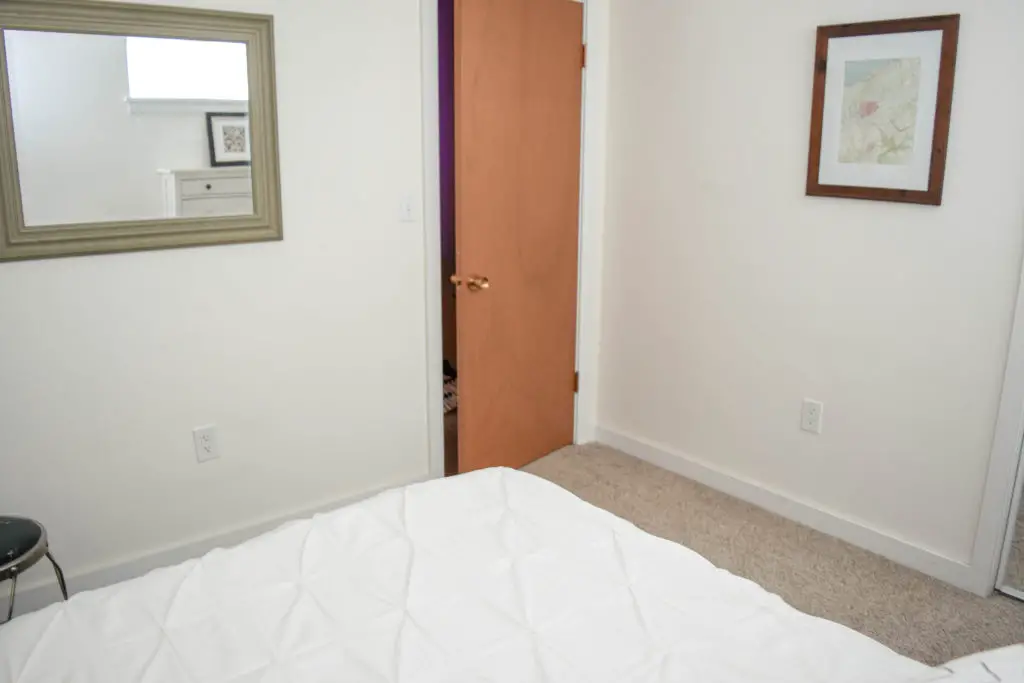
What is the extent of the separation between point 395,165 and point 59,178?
3.60 feet

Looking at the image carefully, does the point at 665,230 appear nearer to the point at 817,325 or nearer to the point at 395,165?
the point at 817,325

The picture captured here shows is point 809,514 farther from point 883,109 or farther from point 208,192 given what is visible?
point 208,192

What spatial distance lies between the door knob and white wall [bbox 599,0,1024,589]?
0.74m

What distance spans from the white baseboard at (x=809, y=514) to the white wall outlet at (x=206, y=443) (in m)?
1.78

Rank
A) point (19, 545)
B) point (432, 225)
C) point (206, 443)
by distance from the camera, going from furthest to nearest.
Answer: point (432, 225), point (206, 443), point (19, 545)

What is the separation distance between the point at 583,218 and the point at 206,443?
178 cm

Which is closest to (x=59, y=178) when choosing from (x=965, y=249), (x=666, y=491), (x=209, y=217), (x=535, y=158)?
(x=209, y=217)

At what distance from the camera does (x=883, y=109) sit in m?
2.64

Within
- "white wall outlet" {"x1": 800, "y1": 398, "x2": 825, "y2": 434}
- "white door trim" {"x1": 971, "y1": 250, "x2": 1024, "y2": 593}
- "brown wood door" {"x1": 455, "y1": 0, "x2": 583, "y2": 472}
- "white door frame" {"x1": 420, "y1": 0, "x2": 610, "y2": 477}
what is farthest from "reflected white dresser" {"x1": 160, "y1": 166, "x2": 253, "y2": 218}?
"white door trim" {"x1": 971, "y1": 250, "x2": 1024, "y2": 593}

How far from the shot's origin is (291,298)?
2.81m

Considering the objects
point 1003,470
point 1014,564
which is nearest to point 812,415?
point 1003,470

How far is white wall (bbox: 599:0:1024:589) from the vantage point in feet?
8.21

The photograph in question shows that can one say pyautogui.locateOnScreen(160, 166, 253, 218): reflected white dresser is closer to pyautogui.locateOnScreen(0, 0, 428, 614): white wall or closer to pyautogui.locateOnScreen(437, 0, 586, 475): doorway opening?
pyautogui.locateOnScreen(0, 0, 428, 614): white wall

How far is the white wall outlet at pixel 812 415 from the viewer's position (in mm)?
2984
